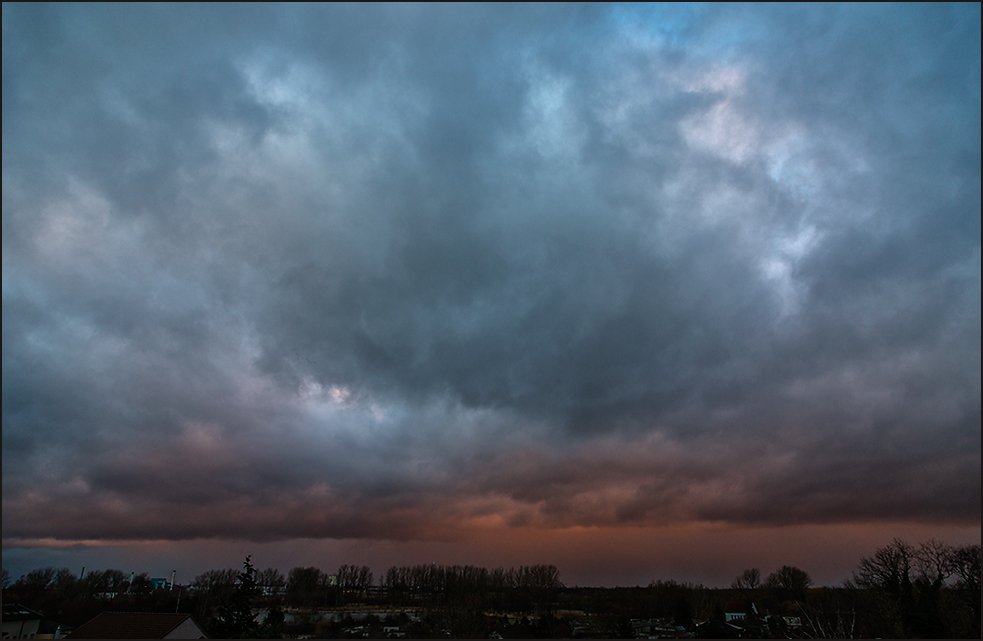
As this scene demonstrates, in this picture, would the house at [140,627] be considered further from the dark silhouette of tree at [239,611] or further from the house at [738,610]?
the house at [738,610]

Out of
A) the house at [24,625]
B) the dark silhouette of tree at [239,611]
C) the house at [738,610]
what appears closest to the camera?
the dark silhouette of tree at [239,611]

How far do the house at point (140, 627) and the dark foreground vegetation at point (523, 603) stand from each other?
4948 mm

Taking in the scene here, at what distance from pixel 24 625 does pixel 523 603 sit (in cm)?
8477

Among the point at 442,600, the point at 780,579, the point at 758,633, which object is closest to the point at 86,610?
the point at 442,600

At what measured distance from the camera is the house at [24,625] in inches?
2402

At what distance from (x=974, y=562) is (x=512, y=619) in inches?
2791

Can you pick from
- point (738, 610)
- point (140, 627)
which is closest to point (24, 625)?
point (140, 627)

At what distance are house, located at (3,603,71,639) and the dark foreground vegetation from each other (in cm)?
1067

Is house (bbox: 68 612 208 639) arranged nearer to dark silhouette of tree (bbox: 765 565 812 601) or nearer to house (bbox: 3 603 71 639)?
house (bbox: 3 603 71 639)

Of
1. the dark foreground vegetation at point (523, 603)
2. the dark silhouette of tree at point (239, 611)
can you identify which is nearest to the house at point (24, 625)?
the dark foreground vegetation at point (523, 603)

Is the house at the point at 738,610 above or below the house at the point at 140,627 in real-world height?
below

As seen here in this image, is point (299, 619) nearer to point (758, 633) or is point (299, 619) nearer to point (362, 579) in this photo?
point (362, 579)

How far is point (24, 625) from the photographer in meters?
63.1

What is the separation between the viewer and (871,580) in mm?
53281
